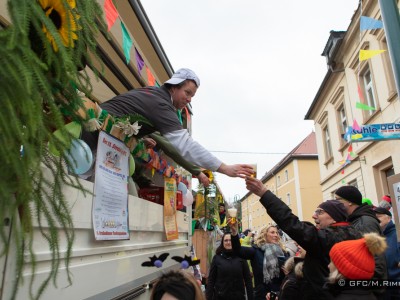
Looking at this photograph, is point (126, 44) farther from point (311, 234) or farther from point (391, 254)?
point (391, 254)

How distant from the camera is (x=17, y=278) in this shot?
0.89 m

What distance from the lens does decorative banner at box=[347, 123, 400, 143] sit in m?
6.45

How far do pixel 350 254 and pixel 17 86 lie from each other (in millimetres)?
2041

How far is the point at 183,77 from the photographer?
2455 millimetres

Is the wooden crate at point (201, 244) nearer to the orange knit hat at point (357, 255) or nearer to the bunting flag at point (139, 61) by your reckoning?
the bunting flag at point (139, 61)

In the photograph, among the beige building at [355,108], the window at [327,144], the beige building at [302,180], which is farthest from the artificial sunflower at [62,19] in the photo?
the beige building at [302,180]

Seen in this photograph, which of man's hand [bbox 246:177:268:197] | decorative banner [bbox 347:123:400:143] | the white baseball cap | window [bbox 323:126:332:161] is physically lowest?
man's hand [bbox 246:177:268:197]

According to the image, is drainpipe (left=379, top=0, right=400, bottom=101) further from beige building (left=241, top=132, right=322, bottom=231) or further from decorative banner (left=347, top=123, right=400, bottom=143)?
beige building (left=241, top=132, right=322, bottom=231)

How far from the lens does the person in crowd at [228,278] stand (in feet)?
16.4

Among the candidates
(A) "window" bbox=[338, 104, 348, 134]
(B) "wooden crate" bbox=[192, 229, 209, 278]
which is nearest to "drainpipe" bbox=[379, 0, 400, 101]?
(B) "wooden crate" bbox=[192, 229, 209, 278]

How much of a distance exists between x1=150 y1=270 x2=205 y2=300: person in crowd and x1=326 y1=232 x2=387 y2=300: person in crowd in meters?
0.91

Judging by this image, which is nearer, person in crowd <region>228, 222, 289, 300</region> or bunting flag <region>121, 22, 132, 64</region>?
bunting flag <region>121, 22, 132, 64</region>

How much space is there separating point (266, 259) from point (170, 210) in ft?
7.81

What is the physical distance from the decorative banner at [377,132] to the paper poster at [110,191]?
6.17 m
